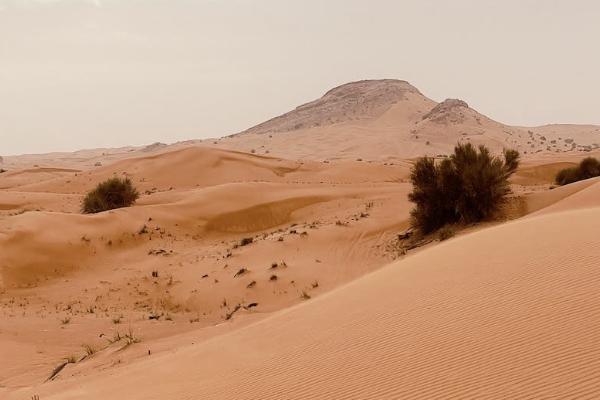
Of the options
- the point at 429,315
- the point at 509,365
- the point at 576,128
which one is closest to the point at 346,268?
the point at 429,315

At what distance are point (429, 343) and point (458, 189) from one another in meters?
12.7

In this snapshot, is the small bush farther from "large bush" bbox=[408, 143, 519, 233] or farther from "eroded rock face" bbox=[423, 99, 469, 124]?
"eroded rock face" bbox=[423, 99, 469, 124]

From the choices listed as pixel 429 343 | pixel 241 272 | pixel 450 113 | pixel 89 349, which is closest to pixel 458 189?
pixel 241 272

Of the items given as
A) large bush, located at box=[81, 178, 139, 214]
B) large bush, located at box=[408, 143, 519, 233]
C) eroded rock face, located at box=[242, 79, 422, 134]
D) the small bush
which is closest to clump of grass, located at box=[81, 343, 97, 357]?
the small bush

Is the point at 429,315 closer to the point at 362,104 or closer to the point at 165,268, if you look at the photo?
the point at 165,268

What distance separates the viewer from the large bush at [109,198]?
93.4 ft

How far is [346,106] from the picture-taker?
10731cm

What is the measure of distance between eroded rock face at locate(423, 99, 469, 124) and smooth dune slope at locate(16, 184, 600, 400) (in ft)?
240

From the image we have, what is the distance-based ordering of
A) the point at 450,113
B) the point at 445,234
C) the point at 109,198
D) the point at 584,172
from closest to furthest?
1. the point at 445,234
2. the point at 584,172
3. the point at 109,198
4. the point at 450,113

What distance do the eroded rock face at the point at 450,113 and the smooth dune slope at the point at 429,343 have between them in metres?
73.3

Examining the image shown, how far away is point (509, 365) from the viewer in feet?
14.4

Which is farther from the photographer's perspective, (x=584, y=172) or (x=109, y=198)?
(x=109, y=198)

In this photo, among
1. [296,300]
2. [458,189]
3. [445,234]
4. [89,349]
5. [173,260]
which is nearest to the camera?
[89,349]

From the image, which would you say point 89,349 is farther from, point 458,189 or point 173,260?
point 458,189
